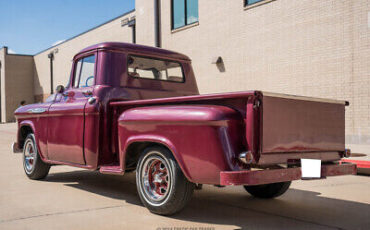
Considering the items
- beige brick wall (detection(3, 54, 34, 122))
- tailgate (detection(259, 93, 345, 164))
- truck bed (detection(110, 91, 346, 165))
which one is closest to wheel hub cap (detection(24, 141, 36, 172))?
truck bed (detection(110, 91, 346, 165))

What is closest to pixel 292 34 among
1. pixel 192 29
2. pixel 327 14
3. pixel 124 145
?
pixel 327 14

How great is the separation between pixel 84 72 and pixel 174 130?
2.39 meters

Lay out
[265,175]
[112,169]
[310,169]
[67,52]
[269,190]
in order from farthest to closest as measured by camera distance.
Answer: [67,52]
[269,190]
[112,169]
[310,169]
[265,175]

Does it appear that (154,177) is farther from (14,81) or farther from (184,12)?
(14,81)

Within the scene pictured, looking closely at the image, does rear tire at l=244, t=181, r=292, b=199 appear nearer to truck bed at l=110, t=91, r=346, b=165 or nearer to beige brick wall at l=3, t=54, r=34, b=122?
truck bed at l=110, t=91, r=346, b=165

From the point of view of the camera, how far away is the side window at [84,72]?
555 cm

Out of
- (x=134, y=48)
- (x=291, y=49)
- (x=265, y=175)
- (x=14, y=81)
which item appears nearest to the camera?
(x=265, y=175)

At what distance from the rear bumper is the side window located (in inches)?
106

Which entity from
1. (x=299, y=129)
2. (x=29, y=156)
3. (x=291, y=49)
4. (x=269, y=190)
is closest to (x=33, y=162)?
(x=29, y=156)

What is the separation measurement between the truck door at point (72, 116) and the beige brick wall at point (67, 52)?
16.8 metres

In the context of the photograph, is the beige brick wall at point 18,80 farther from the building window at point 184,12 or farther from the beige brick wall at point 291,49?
the beige brick wall at point 291,49

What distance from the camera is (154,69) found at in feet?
19.2

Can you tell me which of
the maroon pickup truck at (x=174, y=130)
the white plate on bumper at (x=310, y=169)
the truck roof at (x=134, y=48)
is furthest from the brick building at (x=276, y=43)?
the white plate on bumper at (x=310, y=169)

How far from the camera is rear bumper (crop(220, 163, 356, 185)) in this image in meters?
3.47
